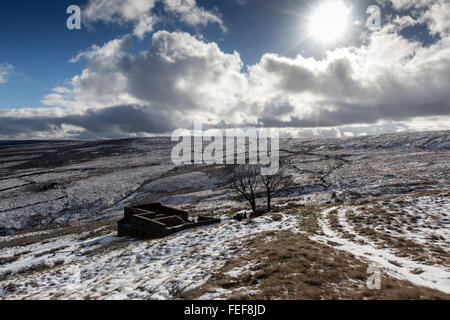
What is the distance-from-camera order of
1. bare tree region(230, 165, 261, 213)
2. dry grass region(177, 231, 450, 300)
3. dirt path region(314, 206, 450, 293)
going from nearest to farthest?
dry grass region(177, 231, 450, 300) → dirt path region(314, 206, 450, 293) → bare tree region(230, 165, 261, 213)

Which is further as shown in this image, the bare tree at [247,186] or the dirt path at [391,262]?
the bare tree at [247,186]

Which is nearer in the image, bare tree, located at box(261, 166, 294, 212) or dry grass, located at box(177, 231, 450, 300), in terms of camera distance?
dry grass, located at box(177, 231, 450, 300)

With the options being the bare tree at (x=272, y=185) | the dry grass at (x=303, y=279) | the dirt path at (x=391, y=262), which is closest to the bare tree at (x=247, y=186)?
the bare tree at (x=272, y=185)

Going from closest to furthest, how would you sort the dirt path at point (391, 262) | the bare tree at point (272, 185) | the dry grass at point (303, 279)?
1. the dry grass at point (303, 279)
2. the dirt path at point (391, 262)
3. the bare tree at point (272, 185)

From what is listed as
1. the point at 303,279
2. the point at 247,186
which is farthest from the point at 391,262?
the point at 247,186

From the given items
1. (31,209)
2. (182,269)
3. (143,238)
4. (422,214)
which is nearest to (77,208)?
(31,209)

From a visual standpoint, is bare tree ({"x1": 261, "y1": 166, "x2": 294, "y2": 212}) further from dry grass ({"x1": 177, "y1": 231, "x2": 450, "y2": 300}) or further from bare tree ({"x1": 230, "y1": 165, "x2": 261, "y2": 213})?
dry grass ({"x1": 177, "y1": 231, "x2": 450, "y2": 300})

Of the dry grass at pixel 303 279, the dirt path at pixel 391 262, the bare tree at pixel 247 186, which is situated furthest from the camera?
the bare tree at pixel 247 186

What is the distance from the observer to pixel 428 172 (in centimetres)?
5078

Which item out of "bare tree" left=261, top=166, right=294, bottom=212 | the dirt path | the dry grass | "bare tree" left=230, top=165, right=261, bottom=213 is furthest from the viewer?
"bare tree" left=261, top=166, right=294, bottom=212

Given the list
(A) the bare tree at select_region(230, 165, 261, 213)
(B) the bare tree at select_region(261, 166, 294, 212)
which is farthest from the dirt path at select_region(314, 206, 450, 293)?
(A) the bare tree at select_region(230, 165, 261, 213)

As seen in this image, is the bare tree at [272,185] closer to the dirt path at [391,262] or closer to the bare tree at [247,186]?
the bare tree at [247,186]

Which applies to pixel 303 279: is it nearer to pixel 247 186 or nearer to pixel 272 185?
pixel 247 186
